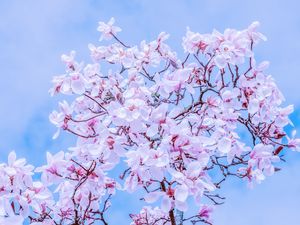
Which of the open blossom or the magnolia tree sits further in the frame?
the open blossom

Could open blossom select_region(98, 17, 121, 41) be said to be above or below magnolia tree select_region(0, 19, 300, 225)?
above

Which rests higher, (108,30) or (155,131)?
(108,30)

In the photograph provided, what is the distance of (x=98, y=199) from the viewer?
395cm

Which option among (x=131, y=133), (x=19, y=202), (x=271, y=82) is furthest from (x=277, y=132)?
(x=19, y=202)

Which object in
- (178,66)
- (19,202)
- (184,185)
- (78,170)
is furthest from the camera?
(178,66)

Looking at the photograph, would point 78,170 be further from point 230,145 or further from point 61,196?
point 230,145

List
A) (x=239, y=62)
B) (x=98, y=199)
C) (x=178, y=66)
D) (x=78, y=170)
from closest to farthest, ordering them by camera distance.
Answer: (x=78, y=170), (x=239, y=62), (x=98, y=199), (x=178, y=66)

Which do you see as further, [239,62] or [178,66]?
[178,66]

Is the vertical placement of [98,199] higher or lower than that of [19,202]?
higher

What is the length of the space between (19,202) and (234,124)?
5.05 ft

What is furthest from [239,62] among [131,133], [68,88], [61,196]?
[61,196]

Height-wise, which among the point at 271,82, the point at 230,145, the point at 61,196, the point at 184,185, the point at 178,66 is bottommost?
the point at 184,185

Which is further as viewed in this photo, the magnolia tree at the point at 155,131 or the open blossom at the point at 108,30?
the open blossom at the point at 108,30

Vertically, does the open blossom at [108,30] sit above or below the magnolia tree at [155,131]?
above
